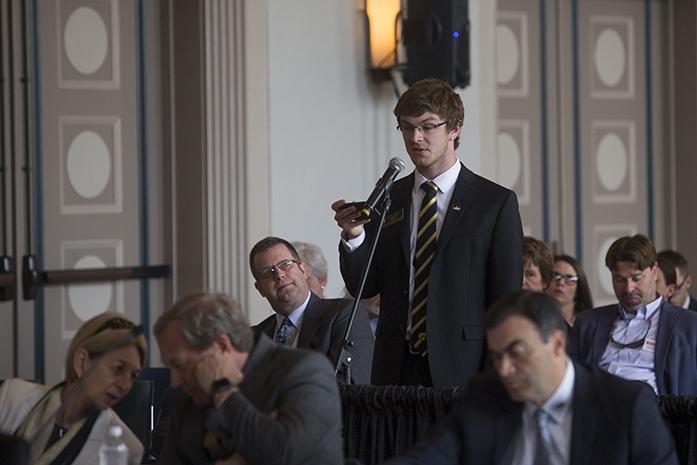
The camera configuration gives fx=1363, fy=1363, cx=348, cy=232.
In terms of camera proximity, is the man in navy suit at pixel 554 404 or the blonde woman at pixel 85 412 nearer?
the man in navy suit at pixel 554 404

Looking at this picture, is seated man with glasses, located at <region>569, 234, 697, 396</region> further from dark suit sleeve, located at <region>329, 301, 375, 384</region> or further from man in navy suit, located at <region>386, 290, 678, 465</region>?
man in navy suit, located at <region>386, 290, 678, 465</region>

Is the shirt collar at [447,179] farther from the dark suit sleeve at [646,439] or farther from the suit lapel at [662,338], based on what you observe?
the suit lapel at [662,338]

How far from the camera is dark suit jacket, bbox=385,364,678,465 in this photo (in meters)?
2.79

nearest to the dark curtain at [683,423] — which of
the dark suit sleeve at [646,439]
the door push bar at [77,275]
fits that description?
the dark suit sleeve at [646,439]

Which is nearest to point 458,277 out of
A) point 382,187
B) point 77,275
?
point 382,187

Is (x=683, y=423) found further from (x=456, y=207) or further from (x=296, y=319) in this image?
(x=296, y=319)

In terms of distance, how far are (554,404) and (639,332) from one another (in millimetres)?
2430

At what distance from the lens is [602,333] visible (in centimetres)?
531

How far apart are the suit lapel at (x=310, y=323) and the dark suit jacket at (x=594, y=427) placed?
5.02 feet

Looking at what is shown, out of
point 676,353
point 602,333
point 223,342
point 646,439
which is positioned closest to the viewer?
point 646,439

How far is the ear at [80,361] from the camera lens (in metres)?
3.73

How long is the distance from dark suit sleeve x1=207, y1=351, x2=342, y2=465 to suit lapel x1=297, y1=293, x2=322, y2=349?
1512mm

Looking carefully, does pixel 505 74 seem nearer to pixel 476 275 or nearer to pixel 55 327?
pixel 55 327

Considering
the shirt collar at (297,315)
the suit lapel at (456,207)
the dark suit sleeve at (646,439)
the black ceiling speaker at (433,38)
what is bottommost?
the dark suit sleeve at (646,439)
